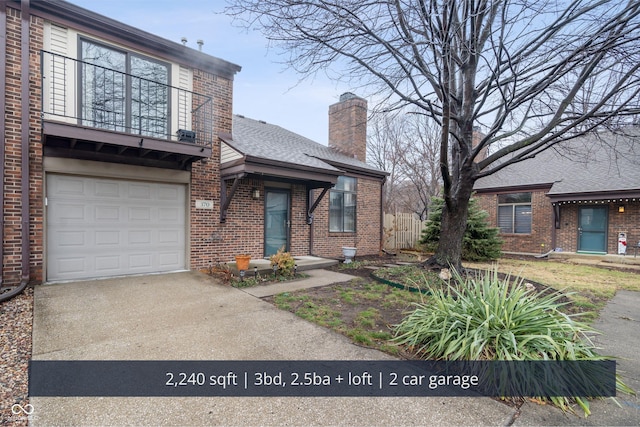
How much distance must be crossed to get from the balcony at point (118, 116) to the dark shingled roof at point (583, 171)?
11.5 m

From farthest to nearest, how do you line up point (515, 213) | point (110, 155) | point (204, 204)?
1. point (515, 213)
2. point (204, 204)
3. point (110, 155)

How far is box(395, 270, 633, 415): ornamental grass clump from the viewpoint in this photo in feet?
8.85

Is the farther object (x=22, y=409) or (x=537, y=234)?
Answer: (x=537, y=234)

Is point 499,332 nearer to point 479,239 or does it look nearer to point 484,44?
point 484,44

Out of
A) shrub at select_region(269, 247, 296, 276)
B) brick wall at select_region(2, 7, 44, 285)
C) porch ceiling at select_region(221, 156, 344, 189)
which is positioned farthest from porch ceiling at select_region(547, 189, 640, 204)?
brick wall at select_region(2, 7, 44, 285)

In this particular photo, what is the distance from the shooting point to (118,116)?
6289 mm

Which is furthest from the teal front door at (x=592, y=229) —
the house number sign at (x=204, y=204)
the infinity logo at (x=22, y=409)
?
the infinity logo at (x=22, y=409)

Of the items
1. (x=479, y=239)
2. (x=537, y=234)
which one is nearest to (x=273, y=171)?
(x=479, y=239)

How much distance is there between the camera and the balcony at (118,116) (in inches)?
218

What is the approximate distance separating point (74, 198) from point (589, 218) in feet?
56.0

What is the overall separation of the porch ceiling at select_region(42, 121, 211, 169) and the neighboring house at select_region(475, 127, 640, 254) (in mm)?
12422

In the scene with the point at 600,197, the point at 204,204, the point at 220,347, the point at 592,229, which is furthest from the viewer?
the point at 592,229

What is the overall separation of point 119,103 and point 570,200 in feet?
50.0

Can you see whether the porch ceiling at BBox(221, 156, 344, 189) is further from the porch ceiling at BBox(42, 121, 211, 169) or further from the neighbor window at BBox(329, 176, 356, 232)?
the neighbor window at BBox(329, 176, 356, 232)
